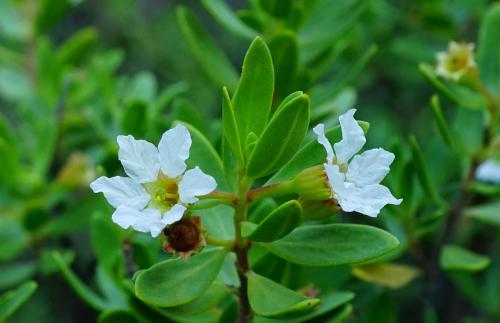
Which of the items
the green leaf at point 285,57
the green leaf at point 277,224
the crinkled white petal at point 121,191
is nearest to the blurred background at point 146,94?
the green leaf at point 285,57

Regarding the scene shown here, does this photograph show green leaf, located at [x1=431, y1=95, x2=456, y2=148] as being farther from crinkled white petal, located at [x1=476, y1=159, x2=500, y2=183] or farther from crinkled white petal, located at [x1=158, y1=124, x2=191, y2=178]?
crinkled white petal, located at [x1=158, y1=124, x2=191, y2=178]

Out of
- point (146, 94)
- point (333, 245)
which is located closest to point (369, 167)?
point (333, 245)

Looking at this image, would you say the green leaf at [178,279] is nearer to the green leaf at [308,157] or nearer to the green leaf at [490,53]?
the green leaf at [308,157]

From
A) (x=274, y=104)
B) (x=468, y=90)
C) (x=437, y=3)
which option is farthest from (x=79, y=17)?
(x=468, y=90)

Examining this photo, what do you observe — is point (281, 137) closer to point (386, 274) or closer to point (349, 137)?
point (349, 137)

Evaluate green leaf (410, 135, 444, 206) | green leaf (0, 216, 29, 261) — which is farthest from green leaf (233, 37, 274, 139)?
green leaf (0, 216, 29, 261)

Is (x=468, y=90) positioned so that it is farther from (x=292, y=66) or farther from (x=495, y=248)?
(x=495, y=248)
